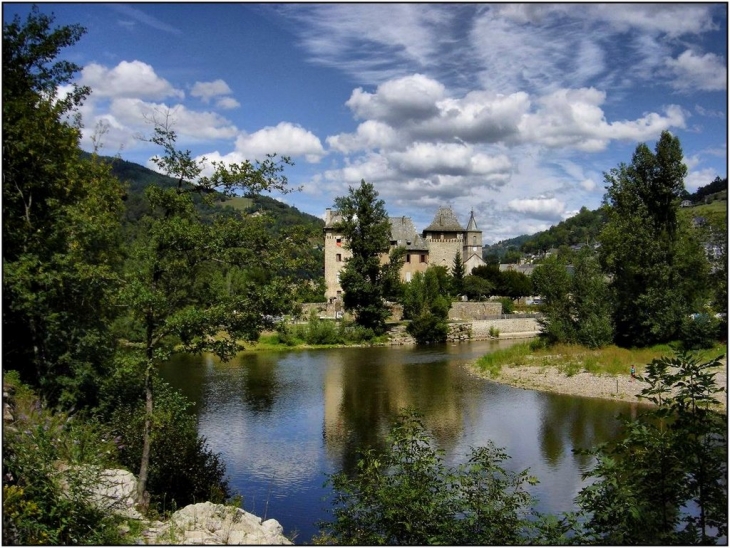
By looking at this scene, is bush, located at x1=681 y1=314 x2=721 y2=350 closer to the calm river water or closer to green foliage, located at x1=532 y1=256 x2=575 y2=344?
green foliage, located at x1=532 y1=256 x2=575 y2=344

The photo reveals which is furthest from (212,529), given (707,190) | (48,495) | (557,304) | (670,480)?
(707,190)

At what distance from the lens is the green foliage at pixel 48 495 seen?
5.85 m

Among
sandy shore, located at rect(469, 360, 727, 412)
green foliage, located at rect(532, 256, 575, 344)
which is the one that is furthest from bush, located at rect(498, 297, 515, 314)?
sandy shore, located at rect(469, 360, 727, 412)

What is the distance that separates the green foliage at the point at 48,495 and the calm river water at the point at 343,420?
2917mm

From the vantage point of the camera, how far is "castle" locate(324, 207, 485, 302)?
5556 centimetres

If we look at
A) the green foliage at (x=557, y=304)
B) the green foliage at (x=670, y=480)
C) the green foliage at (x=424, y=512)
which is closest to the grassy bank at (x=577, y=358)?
the green foliage at (x=557, y=304)

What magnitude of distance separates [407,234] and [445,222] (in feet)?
20.0

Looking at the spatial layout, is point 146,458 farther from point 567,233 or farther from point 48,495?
point 567,233

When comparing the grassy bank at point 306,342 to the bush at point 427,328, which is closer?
the grassy bank at point 306,342

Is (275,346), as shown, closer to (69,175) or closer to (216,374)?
(216,374)

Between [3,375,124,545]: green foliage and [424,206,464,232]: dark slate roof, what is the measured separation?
2196 inches

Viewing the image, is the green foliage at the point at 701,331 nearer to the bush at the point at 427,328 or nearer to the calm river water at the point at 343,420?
the calm river water at the point at 343,420

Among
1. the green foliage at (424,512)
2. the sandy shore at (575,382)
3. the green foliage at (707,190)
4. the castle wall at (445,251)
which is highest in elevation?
the green foliage at (707,190)

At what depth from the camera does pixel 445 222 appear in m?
62.2
